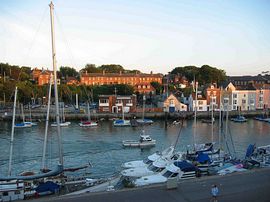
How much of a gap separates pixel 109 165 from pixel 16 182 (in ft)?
30.2

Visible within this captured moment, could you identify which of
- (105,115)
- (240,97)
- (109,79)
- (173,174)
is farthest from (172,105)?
(173,174)

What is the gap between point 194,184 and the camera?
11219 mm

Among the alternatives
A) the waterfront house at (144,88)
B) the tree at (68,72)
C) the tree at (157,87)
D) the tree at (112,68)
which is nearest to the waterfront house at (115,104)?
the waterfront house at (144,88)

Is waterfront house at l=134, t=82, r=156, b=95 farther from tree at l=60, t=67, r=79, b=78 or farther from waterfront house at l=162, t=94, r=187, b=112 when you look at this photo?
tree at l=60, t=67, r=79, b=78

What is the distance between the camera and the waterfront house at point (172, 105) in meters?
52.1

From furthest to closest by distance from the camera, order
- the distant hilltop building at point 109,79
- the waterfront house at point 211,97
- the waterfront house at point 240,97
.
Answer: the distant hilltop building at point 109,79 → the waterfront house at point 240,97 → the waterfront house at point 211,97

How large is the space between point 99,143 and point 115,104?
71.0 feet

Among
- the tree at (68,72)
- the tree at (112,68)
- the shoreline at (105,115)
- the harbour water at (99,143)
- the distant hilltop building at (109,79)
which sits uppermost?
the tree at (112,68)

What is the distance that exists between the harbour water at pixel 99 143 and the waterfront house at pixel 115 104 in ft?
22.7

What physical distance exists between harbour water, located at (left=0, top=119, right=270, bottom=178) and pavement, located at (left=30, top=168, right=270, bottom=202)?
8880 mm

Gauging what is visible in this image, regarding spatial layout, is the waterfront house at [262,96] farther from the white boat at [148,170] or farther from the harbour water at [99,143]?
the white boat at [148,170]

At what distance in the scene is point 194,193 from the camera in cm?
1017

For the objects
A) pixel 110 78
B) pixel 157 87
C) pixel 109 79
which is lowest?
pixel 157 87

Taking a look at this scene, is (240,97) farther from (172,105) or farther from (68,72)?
(68,72)
